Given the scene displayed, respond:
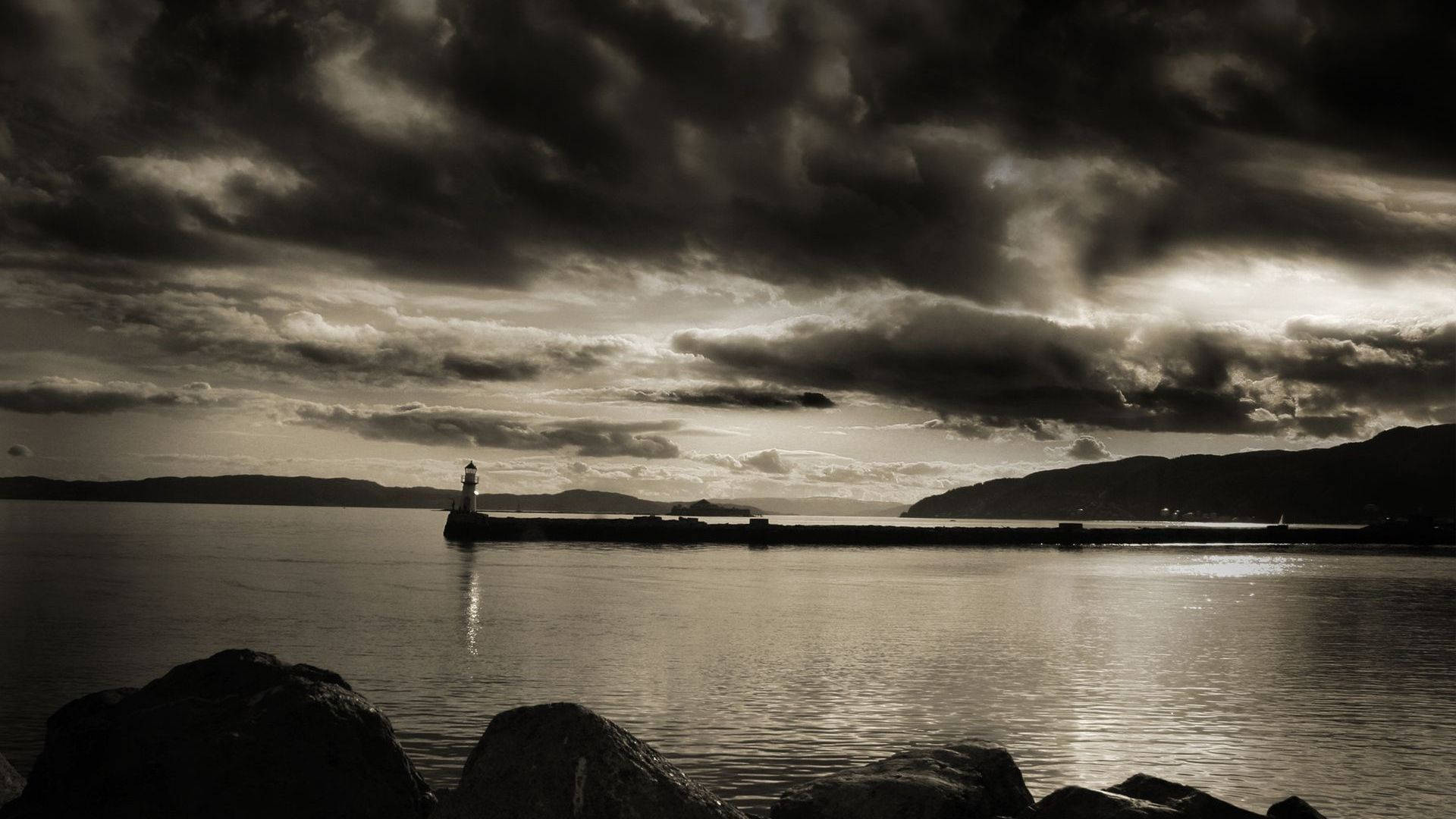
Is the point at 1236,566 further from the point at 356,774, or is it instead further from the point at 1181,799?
the point at 356,774

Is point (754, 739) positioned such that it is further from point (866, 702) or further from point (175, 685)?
point (175, 685)

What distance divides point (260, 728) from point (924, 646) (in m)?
23.0

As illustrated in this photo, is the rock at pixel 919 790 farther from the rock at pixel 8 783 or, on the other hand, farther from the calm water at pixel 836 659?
the rock at pixel 8 783

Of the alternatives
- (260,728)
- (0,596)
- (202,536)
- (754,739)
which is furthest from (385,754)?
(202,536)

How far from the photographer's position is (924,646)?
1185 inches

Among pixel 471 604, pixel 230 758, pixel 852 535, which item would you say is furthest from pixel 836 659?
pixel 852 535

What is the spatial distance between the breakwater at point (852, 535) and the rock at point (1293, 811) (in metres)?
89.8

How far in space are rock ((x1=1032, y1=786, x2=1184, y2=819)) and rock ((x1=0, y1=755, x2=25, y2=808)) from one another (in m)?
9.91

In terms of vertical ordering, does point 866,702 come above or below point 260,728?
below

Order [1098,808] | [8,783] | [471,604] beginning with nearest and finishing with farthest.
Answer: [1098,808]
[8,783]
[471,604]

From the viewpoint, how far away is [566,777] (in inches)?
325

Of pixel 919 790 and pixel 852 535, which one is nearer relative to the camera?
pixel 919 790

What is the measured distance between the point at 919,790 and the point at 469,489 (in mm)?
90156

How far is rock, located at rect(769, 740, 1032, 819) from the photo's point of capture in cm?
947
